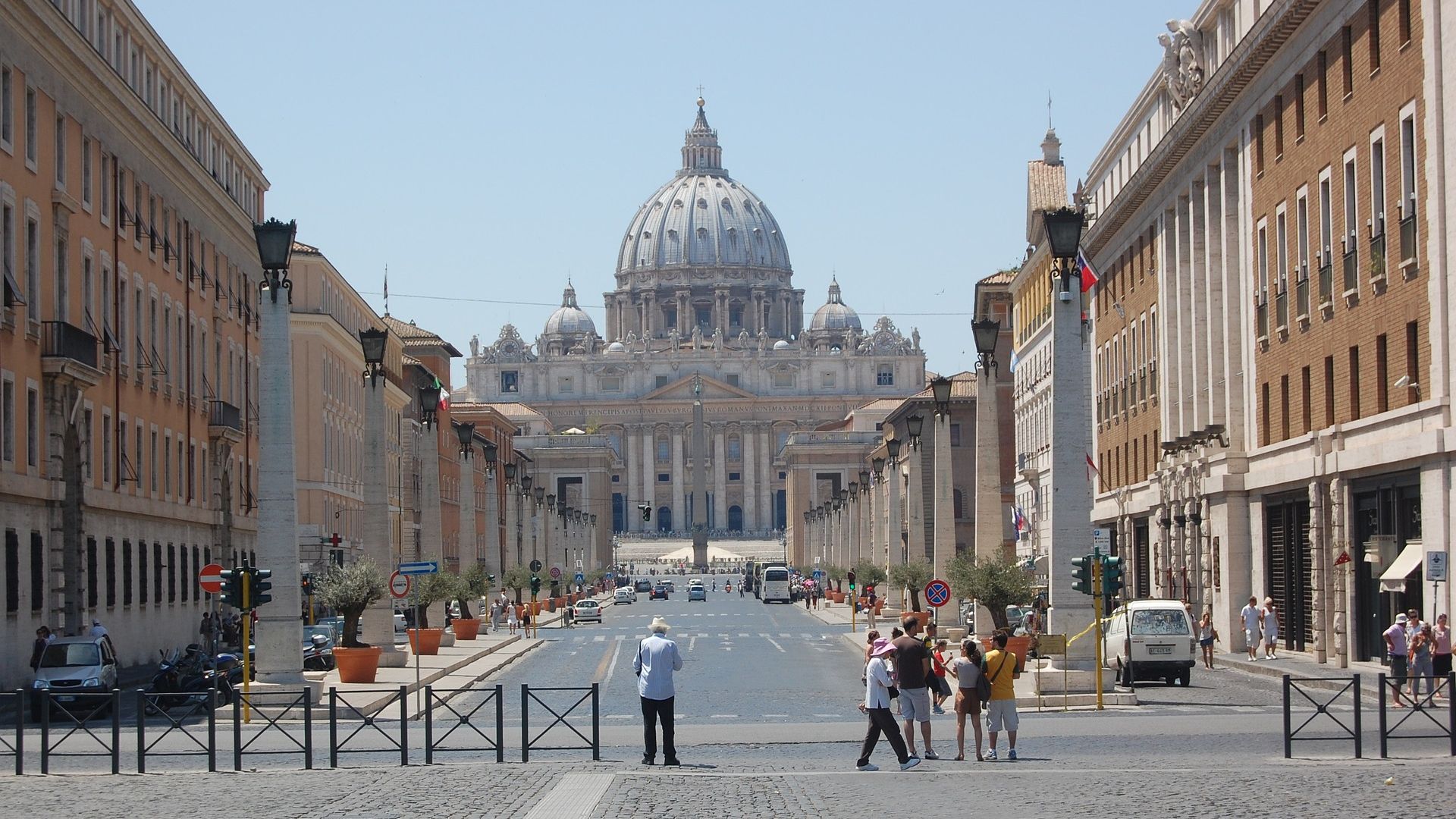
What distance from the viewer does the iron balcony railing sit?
40.4 m

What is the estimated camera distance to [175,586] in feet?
176

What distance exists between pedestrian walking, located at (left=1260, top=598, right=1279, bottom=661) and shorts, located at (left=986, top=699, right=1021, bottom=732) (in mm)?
21688

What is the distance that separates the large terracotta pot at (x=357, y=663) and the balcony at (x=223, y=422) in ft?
66.0

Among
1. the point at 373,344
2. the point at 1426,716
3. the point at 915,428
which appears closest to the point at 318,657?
the point at 373,344

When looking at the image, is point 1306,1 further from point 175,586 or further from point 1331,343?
point 175,586

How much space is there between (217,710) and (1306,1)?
915 inches

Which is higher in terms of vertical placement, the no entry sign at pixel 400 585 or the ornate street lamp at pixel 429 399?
the ornate street lamp at pixel 429 399

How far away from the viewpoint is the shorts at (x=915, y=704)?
23562 mm

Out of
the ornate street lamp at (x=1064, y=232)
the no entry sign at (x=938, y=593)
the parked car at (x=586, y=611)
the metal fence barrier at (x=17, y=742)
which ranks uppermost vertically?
the ornate street lamp at (x=1064, y=232)

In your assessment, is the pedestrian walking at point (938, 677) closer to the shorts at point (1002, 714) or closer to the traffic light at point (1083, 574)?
the shorts at point (1002, 714)

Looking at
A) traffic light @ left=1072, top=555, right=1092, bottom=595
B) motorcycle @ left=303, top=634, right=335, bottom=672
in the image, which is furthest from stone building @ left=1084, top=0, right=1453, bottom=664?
motorcycle @ left=303, top=634, right=335, bottom=672

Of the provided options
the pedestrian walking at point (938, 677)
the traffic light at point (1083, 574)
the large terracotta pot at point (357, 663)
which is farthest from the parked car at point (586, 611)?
the traffic light at point (1083, 574)

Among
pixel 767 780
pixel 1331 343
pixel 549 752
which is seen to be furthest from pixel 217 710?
pixel 1331 343

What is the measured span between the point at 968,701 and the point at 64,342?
2264 cm
